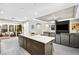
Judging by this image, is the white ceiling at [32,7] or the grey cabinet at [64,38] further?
the grey cabinet at [64,38]

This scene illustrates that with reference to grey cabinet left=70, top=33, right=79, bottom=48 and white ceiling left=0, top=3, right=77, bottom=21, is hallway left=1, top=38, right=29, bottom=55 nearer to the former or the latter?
white ceiling left=0, top=3, right=77, bottom=21

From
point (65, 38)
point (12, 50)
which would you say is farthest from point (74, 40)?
point (12, 50)

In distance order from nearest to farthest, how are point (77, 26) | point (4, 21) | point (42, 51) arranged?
point (42, 51) → point (77, 26) → point (4, 21)

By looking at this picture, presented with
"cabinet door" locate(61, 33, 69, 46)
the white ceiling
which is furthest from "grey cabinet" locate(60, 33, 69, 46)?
the white ceiling

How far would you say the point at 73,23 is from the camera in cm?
563

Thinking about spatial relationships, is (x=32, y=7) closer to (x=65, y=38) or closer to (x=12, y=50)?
(x=12, y=50)

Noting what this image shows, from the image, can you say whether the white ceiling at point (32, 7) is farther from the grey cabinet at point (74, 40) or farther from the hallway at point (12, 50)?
the hallway at point (12, 50)

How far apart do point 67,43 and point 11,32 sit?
8112 mm

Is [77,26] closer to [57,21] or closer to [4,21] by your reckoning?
[57,21]

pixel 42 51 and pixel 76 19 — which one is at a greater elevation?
pixel 76 19

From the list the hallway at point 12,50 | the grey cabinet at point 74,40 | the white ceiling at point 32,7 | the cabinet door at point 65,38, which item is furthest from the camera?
the cabinet door at point 65,38

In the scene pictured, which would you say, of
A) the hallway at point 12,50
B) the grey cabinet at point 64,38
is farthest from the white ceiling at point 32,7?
the hallway at point 12,50

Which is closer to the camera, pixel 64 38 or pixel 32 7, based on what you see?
pixel 32 7

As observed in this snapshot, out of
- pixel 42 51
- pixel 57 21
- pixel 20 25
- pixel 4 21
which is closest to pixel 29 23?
pixel 20 25
